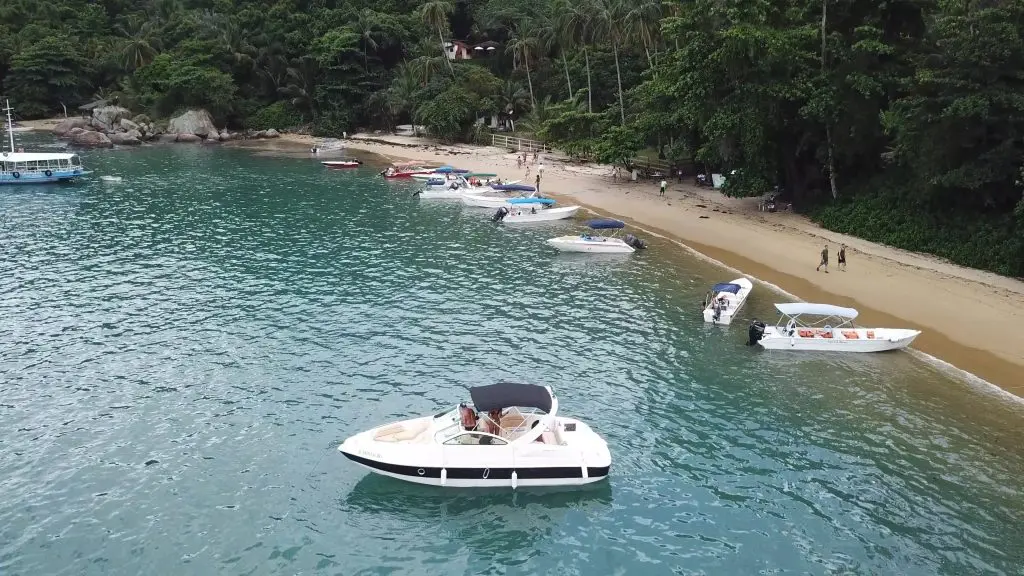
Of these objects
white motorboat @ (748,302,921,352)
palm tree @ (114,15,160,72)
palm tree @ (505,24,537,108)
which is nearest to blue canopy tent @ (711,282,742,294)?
white motorboat @ (748,302,921,352)

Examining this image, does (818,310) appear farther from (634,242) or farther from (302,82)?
(302,82)

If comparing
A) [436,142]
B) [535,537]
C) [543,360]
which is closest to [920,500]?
[535,537]

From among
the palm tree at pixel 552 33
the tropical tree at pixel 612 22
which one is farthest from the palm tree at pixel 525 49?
the tropical tree at pixel 612 22

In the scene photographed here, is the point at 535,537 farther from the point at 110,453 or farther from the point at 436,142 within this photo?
the point at 436,142

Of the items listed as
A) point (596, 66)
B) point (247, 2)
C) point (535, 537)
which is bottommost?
point (535, 537)

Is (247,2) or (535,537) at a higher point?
(247,2)

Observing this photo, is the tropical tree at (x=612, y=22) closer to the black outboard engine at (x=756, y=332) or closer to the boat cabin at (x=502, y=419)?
the black outboard engine at (x=756, y=332)
